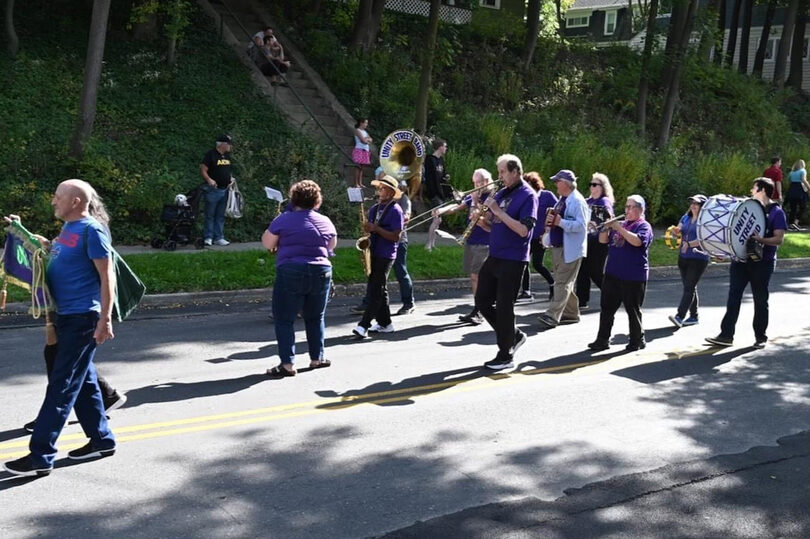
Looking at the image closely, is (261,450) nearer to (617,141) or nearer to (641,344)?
(641,344)

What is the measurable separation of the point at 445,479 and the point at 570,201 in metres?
6.25

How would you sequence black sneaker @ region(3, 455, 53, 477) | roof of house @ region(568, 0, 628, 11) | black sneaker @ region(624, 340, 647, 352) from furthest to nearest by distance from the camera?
1. roof of house @ region(568, 0, 628, 11)
2. black sneaker @ region(624, 340, 647, 352)
3. black sneaker @ region(3, 455, 53, 477)

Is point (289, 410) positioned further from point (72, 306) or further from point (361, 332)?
point (361, 332)

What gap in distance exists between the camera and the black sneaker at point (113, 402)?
7898 millimetres

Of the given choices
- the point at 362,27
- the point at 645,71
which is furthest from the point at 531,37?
the point at 362,27

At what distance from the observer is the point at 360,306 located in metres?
13.2

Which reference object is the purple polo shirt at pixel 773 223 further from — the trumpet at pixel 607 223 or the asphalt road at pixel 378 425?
the trumpet at pixel 607 223

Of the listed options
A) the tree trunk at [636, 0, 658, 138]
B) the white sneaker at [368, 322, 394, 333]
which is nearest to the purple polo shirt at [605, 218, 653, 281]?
the white sneaker at [368, 322, 394, 333]

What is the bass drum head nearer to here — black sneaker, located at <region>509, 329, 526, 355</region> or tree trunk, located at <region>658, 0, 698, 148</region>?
black sneaker, located at <region>509, 329, 526, 355</region>

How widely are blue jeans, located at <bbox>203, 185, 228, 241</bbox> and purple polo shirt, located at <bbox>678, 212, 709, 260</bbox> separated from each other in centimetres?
804

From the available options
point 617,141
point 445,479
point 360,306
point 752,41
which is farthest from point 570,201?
point 752,41

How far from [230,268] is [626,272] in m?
6.56

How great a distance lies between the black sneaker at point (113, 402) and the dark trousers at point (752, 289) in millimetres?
6983

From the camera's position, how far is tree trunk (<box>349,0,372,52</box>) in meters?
26.8
